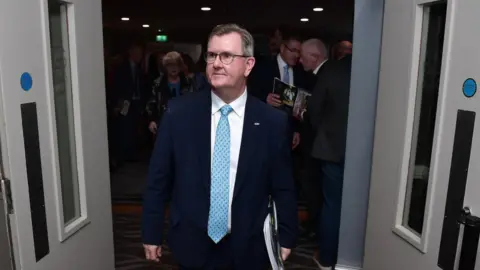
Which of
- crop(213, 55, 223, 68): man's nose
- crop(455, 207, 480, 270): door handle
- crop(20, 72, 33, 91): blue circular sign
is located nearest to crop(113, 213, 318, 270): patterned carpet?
crop(455, 207, 480, 270): door handle

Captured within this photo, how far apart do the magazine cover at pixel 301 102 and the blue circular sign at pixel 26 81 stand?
2.17 m

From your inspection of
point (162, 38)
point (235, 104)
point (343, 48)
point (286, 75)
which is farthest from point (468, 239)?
point (162, 38)

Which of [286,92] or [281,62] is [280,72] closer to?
[281,62]

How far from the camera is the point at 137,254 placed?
330 cm

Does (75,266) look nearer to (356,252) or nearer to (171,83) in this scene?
(356,252)

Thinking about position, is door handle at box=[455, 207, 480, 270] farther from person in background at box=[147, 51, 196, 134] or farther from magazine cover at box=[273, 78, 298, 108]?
person in background at box=[147, 51, 196, 134]

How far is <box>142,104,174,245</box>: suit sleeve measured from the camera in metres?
1.78

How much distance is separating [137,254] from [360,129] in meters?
2.03

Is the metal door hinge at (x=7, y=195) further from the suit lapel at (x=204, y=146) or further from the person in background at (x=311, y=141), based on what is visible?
the person in background at (x=311, y=141)

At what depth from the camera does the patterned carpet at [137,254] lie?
312 cm

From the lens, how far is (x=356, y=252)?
9.17ft

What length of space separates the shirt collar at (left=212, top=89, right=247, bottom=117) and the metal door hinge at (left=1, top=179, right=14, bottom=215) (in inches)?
34.8

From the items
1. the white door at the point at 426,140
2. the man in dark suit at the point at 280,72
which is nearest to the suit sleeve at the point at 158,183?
the white door at the point at 426,140

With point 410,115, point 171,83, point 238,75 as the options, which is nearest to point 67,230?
point 238,75
